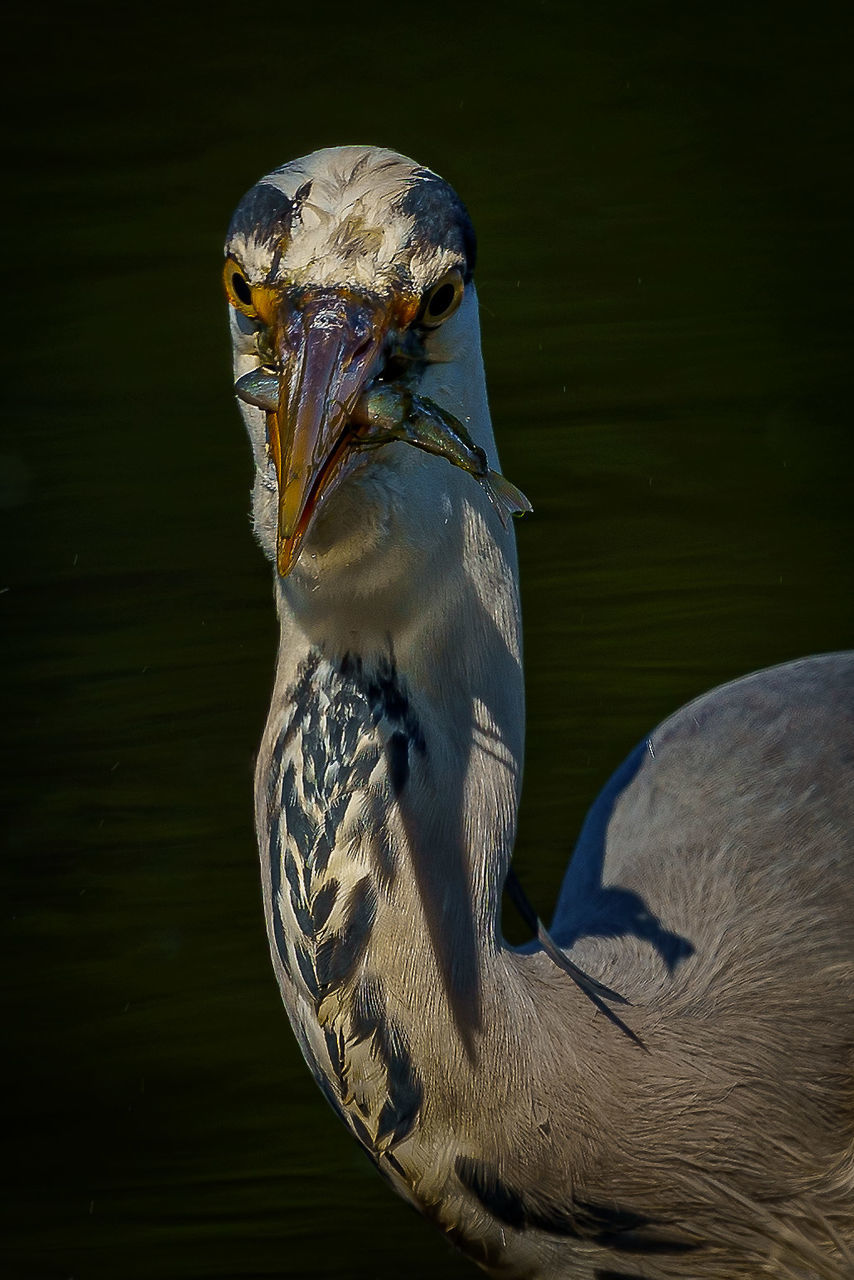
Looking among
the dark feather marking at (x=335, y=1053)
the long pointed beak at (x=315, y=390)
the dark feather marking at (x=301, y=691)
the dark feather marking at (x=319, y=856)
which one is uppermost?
the long pointed beak at (x=315, y=390)

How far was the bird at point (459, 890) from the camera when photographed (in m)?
1.71

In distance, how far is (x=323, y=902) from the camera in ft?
6.11

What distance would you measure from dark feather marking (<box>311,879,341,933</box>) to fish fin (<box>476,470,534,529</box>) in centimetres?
42

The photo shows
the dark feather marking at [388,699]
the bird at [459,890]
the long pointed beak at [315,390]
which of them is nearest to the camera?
the long pointed beak at [315,390]

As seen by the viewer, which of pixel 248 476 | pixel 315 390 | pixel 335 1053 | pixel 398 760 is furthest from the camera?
pixel 248 476

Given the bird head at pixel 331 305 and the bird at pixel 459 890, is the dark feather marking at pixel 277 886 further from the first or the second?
the bird head at pixel 331 305

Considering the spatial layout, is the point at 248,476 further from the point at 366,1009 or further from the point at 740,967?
the point at 366,1009

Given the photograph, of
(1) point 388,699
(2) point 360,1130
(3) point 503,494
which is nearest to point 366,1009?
(2) point 360,1130

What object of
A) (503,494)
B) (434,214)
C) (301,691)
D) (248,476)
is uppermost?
(434,214)

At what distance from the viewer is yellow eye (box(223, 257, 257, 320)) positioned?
174 cm

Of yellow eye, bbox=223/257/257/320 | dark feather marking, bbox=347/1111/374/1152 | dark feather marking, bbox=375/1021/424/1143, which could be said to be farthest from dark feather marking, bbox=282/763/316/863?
yellow eye, bbox=223/257/257/320

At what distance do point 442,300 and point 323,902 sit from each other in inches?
24.2

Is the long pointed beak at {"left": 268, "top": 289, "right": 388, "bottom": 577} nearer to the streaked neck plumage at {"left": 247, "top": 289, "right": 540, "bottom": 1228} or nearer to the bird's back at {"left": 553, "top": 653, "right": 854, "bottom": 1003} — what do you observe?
the streaked neck plumage at {"left": 247, "top": 289, "right": 540, "bottom": 1228}

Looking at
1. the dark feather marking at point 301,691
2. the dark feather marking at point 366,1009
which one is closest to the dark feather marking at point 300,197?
the dark feather marking at point 301,691
